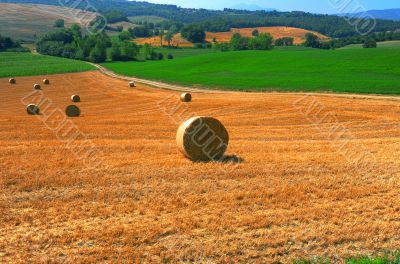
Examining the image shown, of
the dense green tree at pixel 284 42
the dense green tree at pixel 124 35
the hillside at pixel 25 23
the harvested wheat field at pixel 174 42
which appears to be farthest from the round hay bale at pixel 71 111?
the dense green tree at pixel 124 35

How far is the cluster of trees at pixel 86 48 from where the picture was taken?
119438mm

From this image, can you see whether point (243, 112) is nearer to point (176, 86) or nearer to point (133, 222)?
point (133, 222)

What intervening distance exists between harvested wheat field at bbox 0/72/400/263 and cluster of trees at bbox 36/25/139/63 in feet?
333

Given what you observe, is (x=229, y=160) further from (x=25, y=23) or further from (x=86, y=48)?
(x=25, y=23)

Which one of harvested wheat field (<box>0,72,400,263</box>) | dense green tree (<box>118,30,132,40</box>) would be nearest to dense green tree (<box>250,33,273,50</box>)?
dense green tree (<box>118,30,132,40</box>)

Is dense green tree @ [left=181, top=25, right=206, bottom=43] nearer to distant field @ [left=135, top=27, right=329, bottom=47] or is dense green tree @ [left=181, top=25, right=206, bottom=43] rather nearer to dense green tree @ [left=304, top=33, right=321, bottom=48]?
distant field @ [left=135, top=27, right=329, bottom=47]

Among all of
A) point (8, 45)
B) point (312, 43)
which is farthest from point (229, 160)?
point (8, 45)

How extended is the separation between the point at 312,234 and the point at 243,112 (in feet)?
74.9

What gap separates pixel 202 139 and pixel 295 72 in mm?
52627

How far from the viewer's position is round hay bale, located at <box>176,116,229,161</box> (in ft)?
48.7

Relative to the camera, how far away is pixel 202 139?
15078 millimetres

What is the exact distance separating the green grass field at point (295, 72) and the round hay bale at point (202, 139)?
32.6 meters

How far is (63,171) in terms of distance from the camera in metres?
13.3

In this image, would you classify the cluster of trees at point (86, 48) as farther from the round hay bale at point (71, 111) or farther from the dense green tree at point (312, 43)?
the round hay bale at point (71, 111)
